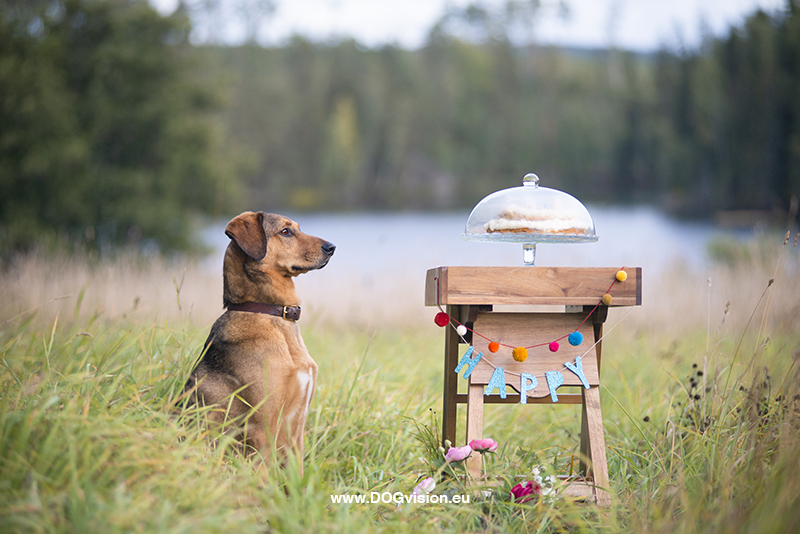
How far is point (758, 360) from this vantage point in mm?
3201

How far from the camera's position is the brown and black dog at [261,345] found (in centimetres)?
258

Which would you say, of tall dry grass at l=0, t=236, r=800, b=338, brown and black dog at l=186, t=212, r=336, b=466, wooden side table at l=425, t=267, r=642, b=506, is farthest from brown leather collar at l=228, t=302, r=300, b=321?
tall dry grass at l=0, t=236, r=800, b=338

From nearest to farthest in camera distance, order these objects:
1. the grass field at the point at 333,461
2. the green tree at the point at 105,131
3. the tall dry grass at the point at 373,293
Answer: the grass field at the point at 333,461 < the tall dry grass at the point at 373,293 < the green tree at the point at 105,131

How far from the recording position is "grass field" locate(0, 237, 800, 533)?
5.94 feet

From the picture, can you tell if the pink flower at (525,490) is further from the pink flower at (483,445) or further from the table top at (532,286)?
the table top at (532,286)

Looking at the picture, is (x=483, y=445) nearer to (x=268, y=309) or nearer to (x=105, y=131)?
(x=268, y=309)

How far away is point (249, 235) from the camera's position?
2752 millimetres

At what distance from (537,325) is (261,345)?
139 centimetres

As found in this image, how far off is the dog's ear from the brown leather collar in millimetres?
244

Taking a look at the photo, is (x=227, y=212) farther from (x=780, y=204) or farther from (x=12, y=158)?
(x=780, y=204)

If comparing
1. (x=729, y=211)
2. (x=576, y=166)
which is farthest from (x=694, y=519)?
(x=576, y=166)

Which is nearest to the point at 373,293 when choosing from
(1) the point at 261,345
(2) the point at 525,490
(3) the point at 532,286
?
(1) the point at 261,345

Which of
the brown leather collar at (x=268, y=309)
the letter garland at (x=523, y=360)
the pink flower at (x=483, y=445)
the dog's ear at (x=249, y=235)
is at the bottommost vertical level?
the pink flower at (x=483, y=445)

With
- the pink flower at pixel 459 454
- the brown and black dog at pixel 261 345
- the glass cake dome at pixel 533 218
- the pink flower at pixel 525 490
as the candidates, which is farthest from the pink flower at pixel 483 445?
the glass cake dome at pixel 533 218
